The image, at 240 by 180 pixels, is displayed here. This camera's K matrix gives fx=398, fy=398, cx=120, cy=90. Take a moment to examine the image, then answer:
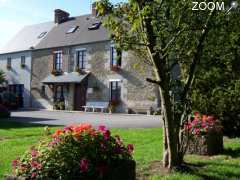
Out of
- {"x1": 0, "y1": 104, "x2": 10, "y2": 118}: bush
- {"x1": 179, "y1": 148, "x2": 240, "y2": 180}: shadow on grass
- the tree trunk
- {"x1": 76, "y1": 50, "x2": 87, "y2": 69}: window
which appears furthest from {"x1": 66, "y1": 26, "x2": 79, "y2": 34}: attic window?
the tree trunk

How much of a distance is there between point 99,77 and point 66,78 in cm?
313

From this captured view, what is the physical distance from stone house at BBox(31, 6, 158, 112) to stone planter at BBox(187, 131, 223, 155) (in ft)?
58.3

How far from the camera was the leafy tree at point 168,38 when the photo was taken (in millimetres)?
6262

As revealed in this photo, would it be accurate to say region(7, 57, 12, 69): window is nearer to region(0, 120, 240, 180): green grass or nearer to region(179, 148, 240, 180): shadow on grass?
region(0, 120, 240, 180): green grass

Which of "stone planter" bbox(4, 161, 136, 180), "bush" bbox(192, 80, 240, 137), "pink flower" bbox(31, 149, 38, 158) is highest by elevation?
"bush" bbox(192, 80, 240, 137)

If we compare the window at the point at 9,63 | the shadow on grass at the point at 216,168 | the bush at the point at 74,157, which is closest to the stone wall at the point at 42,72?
the window at the point at 9,63

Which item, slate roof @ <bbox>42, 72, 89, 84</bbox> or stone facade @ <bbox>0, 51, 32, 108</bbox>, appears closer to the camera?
slate roof @ <bbox>42, 72, 89, 84</bbox>

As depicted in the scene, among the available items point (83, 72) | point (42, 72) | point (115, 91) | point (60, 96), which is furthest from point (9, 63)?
point (115, 91)

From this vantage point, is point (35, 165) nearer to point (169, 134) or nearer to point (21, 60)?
point (169, 134)

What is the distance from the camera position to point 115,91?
29547 mm

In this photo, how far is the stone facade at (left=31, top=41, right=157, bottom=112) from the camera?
1106 inches

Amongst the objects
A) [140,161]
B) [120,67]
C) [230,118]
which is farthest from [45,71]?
[140,161]

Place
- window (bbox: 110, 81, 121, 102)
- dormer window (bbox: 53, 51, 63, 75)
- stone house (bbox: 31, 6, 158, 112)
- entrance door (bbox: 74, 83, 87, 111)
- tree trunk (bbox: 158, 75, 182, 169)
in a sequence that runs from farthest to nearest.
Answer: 1. dormer window (bbox: 53, 51, 63, 75)
2. entrance door (bbox: 74, 83, 87, 111)
3. window (bbox: 110, 81, 121, 102)
4. stone house (bbox: 31, 6, 158, 112)
5. tree trunk (bbox: 158, 75, 182, 169)

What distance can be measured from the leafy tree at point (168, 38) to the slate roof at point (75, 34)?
77.2 ft
